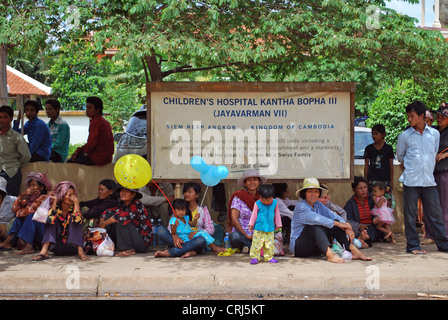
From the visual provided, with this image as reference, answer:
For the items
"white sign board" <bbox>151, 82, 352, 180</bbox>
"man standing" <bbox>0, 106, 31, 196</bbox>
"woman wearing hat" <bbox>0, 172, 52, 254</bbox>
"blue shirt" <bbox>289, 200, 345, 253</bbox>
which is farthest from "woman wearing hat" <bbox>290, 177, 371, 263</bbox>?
"man standing" <bbox>0, 106, 31, 196</bbox>

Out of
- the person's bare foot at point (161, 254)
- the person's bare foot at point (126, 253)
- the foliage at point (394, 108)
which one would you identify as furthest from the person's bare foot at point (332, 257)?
the foliage at point (394, 108)

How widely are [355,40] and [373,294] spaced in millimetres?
3144

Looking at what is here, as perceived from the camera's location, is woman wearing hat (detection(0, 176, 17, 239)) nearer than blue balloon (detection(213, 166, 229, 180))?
No

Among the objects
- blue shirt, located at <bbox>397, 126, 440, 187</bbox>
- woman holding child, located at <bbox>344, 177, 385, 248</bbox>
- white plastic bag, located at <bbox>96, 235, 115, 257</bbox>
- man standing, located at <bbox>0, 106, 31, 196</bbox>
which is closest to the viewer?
white plastic bag, located at <bbox>96, 235, 115, 257</bbox>

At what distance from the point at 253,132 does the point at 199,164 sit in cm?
109

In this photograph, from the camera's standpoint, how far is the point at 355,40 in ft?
23.2

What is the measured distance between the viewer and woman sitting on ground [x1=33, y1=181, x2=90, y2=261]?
6.88m

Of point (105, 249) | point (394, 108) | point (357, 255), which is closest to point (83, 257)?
point (105, 249)

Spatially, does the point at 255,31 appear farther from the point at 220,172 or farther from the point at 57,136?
the point at 57,136

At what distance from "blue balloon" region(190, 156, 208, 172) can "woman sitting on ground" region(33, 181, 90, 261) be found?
4.99ft

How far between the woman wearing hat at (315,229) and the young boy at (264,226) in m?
0.32

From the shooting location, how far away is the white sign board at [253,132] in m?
7.58

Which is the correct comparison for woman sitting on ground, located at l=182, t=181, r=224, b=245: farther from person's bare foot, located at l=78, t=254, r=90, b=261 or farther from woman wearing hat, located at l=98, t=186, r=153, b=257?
person's bare foot, located at l=78, t=254, r=90, b=261

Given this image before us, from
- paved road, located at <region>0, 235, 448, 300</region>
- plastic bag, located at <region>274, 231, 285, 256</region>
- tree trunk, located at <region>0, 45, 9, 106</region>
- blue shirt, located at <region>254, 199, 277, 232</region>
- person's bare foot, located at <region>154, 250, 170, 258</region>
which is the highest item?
tree trunk, located at <region>0, 45, 9, 106</region>
